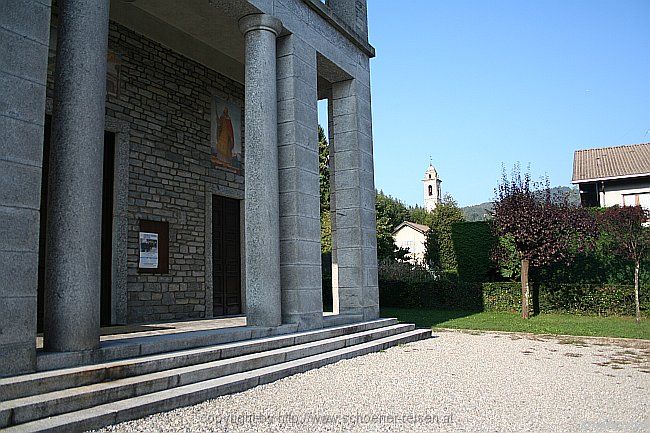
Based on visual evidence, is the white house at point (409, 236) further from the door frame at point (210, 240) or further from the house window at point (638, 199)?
the door frame at point (210, 240)

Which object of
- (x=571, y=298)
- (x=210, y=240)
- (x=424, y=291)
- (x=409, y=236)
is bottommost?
(x=571, y=298)

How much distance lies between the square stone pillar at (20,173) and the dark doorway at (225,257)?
6.55 m

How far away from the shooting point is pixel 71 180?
15.8 feet

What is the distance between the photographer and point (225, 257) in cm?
1130

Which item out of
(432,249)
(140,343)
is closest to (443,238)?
(432,249)

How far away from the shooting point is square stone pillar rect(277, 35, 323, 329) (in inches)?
312

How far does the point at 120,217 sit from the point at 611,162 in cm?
2300

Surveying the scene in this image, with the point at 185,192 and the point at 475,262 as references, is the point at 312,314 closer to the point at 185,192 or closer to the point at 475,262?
the point at 185,192

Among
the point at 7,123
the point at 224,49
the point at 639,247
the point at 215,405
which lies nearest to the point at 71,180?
the point at 7,123

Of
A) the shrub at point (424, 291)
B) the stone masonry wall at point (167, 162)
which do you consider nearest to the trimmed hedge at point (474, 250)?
the shrub at point (424, 291)

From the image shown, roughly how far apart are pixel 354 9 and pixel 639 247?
10.0m

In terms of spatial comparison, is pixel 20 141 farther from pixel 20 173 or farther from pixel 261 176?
pixel 261 176

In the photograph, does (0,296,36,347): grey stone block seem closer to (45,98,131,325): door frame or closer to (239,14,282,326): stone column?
(239,14,282,326): stone column

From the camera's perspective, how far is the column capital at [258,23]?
773cm
